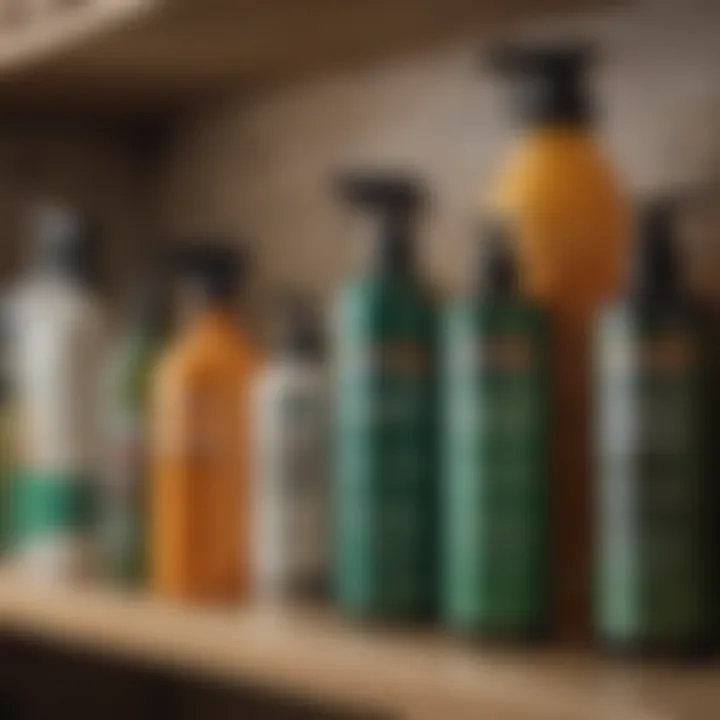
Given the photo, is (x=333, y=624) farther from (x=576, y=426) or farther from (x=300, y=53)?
(x=300, y=53)

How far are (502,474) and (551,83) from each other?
201 mm

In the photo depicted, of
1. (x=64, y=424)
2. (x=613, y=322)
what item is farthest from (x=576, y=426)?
(x=64, y=424)

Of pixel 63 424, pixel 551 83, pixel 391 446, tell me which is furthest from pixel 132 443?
pixel 551 83

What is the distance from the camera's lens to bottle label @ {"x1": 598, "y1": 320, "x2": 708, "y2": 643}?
0.74 m

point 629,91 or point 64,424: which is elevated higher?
point 629,91

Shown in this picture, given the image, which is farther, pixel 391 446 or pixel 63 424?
pixel 63 424

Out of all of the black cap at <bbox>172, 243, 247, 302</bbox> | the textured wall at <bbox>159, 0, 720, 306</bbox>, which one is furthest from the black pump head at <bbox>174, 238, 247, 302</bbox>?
→ the textured wall at <bbox>159, 0, 720, 306</bbox>

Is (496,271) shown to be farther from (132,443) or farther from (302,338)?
(132,443)

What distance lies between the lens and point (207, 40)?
1070 mm

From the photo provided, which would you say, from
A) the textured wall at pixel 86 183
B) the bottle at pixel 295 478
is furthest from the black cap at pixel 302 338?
the textured wall at pixel 86 183

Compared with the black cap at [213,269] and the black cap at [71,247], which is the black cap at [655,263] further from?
the black cap at [71,247]

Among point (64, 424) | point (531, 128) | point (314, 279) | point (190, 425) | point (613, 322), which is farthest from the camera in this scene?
point (314, 279)

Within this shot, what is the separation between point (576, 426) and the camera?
81 cm

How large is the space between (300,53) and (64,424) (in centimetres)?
28
